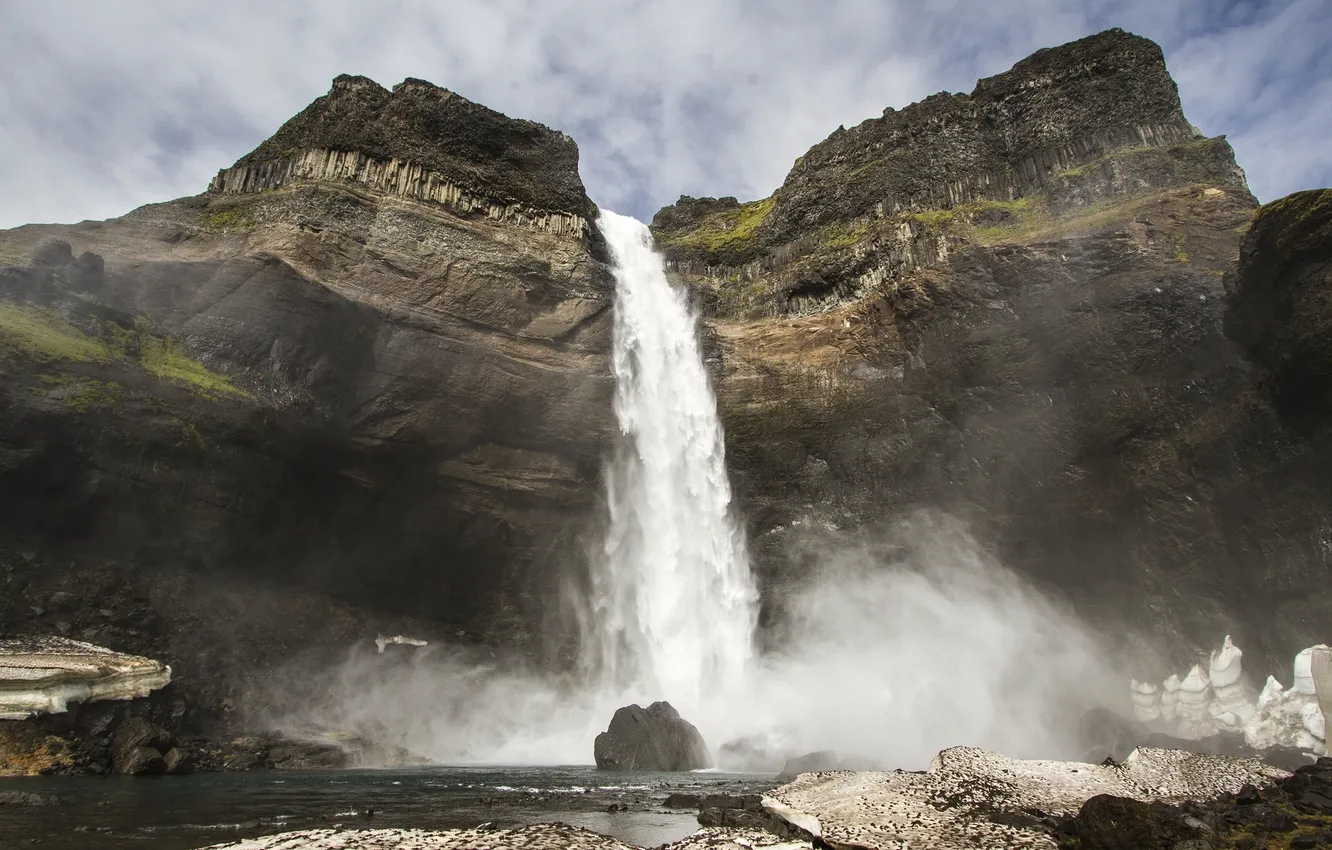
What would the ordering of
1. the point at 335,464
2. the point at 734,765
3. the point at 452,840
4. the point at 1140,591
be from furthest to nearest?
the point at 335,464 < the point at 1140,591 < the point at 734,765 < the point at 452,840

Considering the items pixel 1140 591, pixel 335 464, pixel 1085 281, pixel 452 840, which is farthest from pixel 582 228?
pixel 452 840

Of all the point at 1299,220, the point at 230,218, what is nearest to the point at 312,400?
the point at 230,218

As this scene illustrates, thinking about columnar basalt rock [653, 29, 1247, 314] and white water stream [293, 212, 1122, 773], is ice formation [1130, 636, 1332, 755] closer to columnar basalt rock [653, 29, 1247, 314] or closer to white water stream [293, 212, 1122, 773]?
white water stream [293, 212, 1122, 773]

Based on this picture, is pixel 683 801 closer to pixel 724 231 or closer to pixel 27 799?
pixel 27 799

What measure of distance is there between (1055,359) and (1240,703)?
41.0ft

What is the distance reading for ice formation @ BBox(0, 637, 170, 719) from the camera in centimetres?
2008

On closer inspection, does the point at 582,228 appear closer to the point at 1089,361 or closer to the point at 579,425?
the point at 579,425

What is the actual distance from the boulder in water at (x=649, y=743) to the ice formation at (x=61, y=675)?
13.7 meters

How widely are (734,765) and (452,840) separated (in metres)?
18.2

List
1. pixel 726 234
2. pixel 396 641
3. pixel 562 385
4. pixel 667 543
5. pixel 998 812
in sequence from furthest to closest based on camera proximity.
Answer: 1. pixel 726 234
2. pixel 667 543
3. pixel 562 385
4. pixel 396 641
5. pixel 998 812

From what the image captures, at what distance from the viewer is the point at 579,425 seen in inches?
1334

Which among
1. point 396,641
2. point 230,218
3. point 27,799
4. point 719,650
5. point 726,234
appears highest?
point 726,234

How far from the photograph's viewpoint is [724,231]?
5156cm

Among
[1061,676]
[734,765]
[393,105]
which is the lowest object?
[734,765]
